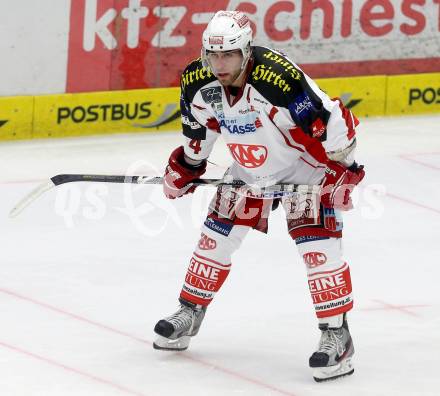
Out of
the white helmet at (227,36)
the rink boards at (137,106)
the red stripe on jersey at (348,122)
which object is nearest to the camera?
the white helmet at (227,36)

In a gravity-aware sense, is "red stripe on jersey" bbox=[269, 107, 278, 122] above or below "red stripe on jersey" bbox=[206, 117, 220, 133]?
above

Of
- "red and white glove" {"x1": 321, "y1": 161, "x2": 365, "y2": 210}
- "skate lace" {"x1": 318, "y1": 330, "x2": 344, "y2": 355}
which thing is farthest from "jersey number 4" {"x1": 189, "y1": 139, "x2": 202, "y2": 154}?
"skate lace" {"x1": 318, "y1": 330, "x2": 344, "y2": 355}

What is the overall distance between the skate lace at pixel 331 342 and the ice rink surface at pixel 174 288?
0.13 m

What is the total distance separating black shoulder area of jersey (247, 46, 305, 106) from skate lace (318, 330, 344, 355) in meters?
0.91

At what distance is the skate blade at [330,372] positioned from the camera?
548 cm

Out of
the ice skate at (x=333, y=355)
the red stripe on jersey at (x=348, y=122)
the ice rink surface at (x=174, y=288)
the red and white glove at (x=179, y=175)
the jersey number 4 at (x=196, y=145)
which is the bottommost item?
the ice rink surface at (x=174, y=288)

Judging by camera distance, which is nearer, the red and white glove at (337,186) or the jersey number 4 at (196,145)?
the red and white glove at (337,186)

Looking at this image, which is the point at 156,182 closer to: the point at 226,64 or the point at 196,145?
the point at 196,145

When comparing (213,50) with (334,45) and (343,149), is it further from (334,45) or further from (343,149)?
(334,45)

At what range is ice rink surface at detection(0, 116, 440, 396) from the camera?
5539 millimetres

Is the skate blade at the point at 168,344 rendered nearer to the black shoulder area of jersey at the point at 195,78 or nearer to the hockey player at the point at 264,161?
the hockey player at the point at 264,161

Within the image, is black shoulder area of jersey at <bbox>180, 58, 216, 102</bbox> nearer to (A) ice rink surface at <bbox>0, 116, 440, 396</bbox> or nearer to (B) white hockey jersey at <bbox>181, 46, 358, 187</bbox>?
(B) white hockey jersey at <bbox>181, 46, 358, 187</bbox>

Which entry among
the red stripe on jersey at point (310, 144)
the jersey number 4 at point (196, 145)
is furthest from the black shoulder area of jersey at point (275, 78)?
the jersey number 4 at point (196, 145)

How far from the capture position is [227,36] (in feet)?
17.2
